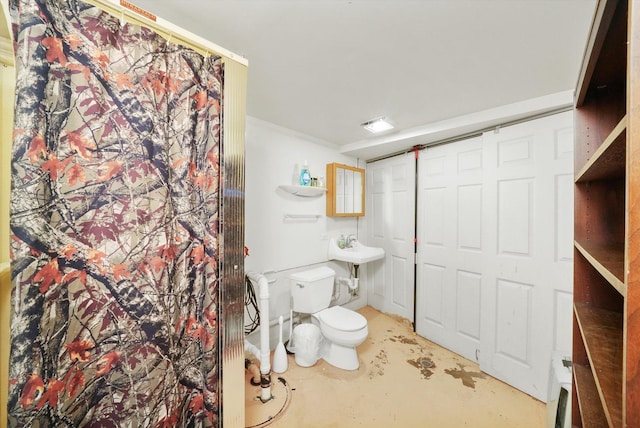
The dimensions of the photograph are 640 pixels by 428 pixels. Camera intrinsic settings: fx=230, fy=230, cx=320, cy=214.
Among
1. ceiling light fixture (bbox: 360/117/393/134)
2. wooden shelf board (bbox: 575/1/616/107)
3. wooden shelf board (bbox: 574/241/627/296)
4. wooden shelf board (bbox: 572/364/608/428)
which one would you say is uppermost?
ceiling light fixture (bbox: 360/117/393/134)

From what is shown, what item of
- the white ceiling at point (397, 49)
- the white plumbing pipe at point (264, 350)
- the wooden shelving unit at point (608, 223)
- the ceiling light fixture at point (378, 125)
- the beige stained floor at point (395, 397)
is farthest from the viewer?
the ceiling light fixture at point (378, 125)

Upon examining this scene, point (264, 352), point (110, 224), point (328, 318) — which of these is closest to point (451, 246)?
point (328, 318)

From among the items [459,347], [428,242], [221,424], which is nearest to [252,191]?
[221,424]

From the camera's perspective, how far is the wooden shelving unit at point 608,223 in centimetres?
40

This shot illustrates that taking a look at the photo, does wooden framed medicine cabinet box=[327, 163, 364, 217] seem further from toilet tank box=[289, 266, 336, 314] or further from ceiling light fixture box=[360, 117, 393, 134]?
toilet tank box=[289, 266, 336, 314]

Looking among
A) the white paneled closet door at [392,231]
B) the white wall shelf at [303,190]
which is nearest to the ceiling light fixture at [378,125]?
the white paneled closet door at [392,231]

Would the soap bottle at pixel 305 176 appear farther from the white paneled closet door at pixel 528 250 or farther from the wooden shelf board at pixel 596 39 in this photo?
the wooden shelf board at pixel 596 39

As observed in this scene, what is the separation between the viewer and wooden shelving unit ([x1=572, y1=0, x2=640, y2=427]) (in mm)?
403

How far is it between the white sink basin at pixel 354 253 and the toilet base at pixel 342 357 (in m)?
0.85

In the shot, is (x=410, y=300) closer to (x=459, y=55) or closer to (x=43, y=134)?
(x=459, y=55)

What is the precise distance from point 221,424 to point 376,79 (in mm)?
2073

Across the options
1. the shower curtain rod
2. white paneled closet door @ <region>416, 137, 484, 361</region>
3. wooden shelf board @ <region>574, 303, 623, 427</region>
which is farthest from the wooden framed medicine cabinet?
wooden shelf board @ <region>574, 303, 623, 427</region>

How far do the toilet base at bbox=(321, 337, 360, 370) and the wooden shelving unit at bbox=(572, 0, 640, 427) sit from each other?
1.35m

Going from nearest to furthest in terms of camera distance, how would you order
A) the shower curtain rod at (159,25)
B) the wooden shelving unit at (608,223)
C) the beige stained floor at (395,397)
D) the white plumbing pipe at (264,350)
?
the wooden shelving unit at (608,223) → the shower curtain rod at (159,25) → the beige stained floor at (395,397) → the white plumbing pipe at (264,350)
